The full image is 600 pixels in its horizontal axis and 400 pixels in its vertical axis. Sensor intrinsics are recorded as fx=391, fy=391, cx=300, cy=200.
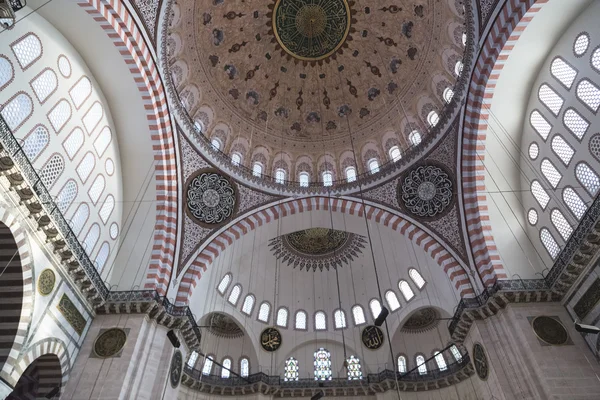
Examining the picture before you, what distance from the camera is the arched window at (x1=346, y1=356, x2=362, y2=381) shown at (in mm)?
13641

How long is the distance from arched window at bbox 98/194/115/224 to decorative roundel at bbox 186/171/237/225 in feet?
6.73

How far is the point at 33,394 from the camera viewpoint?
29.2ft

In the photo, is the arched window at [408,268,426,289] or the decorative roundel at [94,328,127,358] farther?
the arched window at [408,268,426,289]

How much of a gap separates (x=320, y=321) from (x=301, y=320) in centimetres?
73

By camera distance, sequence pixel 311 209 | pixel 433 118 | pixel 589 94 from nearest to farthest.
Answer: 1. pixel 589 94
2. pixel 433 118
3. pixel 311 209

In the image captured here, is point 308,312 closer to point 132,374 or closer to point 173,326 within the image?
point 173,326

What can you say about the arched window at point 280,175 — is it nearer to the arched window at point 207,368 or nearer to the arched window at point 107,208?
the arched window at point 107,208

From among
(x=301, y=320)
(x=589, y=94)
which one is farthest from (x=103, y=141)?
(x=589, y=94)

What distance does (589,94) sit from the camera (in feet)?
26.7

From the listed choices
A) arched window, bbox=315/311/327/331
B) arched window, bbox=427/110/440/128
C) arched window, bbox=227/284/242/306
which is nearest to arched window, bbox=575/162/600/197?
arched window, bbox=427/110/440/128

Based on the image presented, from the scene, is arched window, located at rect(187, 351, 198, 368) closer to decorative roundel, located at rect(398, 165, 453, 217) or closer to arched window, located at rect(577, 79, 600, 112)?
decorative roundel, located at rect(398, 165, 453, 217)

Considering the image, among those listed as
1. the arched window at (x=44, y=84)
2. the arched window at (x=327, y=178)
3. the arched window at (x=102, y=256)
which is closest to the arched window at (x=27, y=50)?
the arched window at (x=44, y=84)

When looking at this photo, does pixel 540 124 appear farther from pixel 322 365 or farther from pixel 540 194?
pixel 322 365

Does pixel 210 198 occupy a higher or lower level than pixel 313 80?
lower
